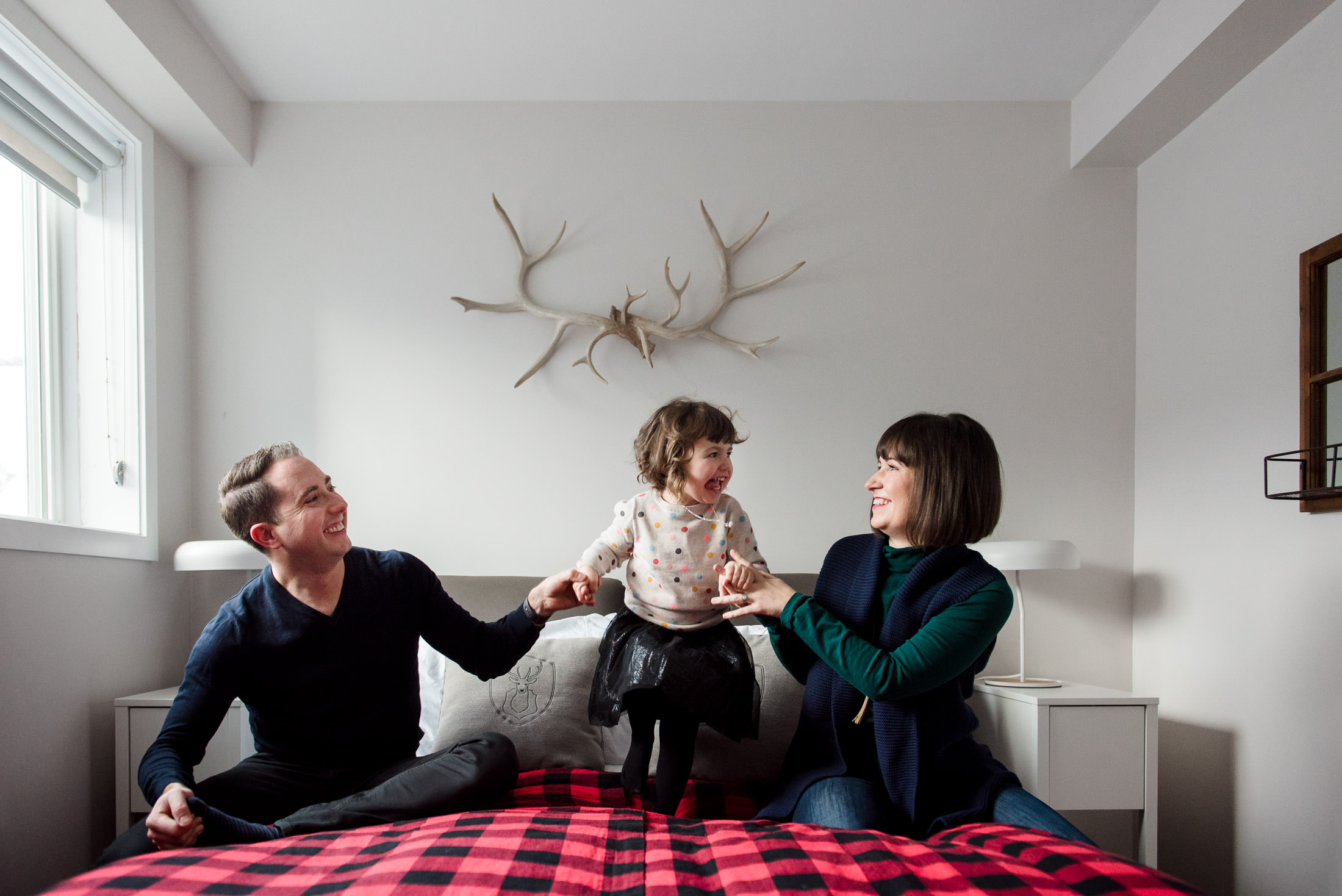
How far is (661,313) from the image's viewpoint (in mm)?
3025

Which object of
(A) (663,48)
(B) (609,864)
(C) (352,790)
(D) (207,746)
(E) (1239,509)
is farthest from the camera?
(A) (663,48)

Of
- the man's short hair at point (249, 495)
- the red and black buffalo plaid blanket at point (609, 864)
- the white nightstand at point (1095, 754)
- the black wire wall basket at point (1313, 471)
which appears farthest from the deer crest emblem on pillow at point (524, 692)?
the black wire wall basket at point (1313, 471)

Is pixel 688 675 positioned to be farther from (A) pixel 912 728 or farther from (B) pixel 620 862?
(B) pixel 620 862

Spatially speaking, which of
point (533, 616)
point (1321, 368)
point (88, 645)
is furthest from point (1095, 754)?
point (88, 645)

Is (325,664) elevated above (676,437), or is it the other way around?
(676,437)

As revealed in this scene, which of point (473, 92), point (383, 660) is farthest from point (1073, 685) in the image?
point (473, 92)

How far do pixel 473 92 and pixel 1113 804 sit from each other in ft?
9.22

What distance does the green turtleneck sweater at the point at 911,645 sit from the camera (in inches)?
65.0

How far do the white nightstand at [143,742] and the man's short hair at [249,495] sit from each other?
0.76m

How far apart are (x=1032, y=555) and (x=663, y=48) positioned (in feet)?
6.07

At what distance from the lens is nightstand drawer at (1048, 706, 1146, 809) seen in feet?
7.72

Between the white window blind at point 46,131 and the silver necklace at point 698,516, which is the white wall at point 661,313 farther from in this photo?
the silver necklace at point 698,516

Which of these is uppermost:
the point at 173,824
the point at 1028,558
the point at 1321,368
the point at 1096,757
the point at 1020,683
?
the point at 1321,368

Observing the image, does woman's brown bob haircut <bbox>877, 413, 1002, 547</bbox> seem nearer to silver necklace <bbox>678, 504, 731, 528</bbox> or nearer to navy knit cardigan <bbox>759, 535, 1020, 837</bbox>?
navy knit cardigan <bbox>759, 535, 1020, 837</bbox>
